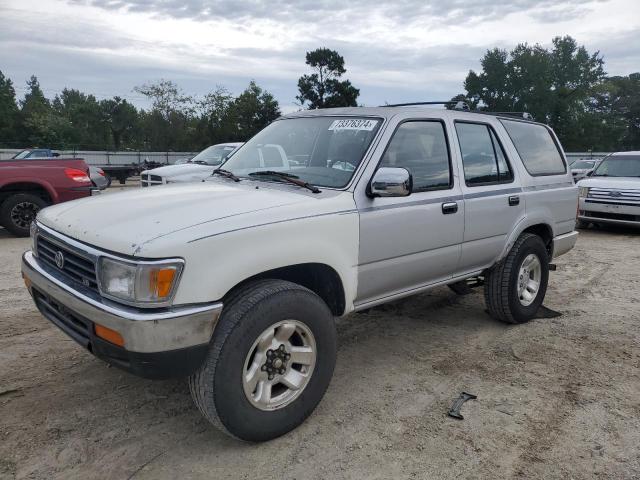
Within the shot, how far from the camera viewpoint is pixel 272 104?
51.1 m

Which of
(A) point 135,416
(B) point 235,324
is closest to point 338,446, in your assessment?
(B) point 235,324

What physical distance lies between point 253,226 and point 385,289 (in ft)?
4.13

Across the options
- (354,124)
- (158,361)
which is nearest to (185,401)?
(158,361)

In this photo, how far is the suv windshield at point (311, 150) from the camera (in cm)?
353

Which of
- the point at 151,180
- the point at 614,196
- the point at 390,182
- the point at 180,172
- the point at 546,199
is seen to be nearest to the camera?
the point at 390,182

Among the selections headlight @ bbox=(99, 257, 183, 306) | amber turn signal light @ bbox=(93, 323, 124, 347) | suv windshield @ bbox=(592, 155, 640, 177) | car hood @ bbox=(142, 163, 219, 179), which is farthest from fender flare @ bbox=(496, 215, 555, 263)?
suv windshield @ bbox=(592, 155, 640, 177)

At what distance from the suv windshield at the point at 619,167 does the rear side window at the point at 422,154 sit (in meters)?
9.01

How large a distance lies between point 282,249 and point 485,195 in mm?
2137

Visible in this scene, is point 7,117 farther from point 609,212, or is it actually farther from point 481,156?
point 481,156

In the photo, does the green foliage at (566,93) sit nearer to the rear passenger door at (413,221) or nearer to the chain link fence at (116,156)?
the chain link fence at (116,156)

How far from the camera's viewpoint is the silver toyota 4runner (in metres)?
2.47

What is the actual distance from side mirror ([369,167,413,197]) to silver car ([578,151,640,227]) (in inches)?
349

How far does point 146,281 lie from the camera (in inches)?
94.1

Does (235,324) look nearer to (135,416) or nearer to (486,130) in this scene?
(135,416)
